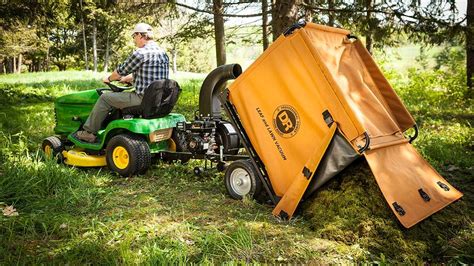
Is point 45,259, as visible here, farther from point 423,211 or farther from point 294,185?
point 423,211

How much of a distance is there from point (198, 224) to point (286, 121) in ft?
3.88

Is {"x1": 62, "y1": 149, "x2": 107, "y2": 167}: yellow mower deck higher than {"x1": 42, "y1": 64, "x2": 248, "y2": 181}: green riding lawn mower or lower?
lower

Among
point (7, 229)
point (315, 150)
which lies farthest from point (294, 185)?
point (7, 229)

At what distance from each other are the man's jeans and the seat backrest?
0.74ft

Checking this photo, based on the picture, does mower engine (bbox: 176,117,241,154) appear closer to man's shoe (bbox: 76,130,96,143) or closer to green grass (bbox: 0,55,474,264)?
green grass (bbox: 0,55,474,264)

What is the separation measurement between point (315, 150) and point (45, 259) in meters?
2.15

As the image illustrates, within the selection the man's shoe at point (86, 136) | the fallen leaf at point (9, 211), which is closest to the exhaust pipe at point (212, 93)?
the man's shoe at point (86, 136)

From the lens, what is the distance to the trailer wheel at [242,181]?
403 centimetres

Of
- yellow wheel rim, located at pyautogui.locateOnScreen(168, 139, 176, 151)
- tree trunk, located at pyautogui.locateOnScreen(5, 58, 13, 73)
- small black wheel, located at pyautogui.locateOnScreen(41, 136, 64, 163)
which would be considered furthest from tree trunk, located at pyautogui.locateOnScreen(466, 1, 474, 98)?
tree trunk, located at pyautogui.locateOnScreen(5, 58, 13, 73)

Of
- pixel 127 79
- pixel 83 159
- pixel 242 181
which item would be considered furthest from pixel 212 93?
pixel 83 159

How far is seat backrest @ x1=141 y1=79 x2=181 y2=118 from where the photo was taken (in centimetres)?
516

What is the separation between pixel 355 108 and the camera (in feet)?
11.3

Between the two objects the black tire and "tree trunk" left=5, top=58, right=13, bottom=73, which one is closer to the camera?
the black tire

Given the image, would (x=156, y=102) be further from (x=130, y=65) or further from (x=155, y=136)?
(x=130, y=65)
